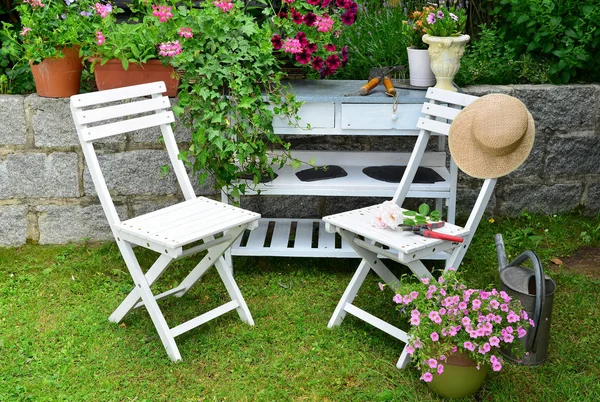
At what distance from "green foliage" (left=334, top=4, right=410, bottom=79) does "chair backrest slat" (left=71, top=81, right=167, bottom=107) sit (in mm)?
1422

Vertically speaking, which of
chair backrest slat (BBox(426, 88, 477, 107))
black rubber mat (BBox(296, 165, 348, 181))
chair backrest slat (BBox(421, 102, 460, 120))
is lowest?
black rubber mat (BBox(296, 165, 348, 181))

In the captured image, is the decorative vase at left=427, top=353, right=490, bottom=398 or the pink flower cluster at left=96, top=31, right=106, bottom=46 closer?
the decorative vase at left=427, top=353, right=490, bottom=398

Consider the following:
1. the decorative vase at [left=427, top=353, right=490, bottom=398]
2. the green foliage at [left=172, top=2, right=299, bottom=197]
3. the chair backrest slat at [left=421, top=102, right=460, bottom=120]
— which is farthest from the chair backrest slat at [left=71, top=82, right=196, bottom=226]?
the decorative vase at [left=427, top=353, right=490, bottom=398]

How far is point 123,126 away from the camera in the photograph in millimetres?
3521

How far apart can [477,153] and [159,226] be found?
1464mm

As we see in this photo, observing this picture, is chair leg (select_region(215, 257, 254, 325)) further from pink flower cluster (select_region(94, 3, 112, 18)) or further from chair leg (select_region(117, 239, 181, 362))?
pink flower cluster (select_region(94, 3, 112, 18))

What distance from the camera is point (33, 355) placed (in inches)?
133

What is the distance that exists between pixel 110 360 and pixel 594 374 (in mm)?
2129

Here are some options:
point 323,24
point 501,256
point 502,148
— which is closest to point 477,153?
point 502,148

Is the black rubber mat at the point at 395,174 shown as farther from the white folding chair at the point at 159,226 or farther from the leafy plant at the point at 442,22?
the white folding chair at the point at 159,226

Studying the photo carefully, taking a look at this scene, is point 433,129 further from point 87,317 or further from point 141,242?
point 87,317

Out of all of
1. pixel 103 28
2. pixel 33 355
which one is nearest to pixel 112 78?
pixel 103 28

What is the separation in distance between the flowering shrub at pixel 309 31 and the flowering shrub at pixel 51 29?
3.20 feet

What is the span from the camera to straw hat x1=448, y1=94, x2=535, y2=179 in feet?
10.8
